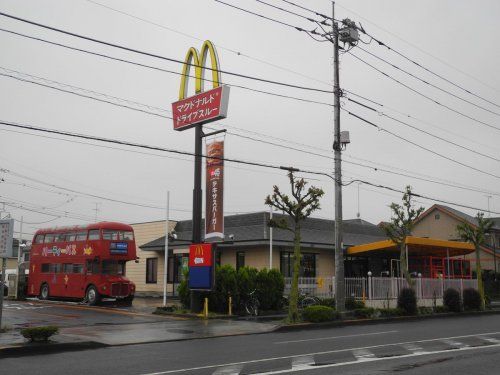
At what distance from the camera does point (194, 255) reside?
25.1m

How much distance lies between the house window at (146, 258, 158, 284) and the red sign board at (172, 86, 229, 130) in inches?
688

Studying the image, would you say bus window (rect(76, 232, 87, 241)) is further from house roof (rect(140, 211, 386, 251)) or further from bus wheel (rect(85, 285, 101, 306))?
house roof (rect(140, 211, 386, 251))

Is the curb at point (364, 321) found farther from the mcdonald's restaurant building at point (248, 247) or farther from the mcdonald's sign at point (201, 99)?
the mcdonald's sign at point (201, 99)

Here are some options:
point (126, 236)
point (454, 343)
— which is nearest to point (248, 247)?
point (126, 236)

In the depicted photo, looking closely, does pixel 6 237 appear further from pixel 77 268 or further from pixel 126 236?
pixel 77 268

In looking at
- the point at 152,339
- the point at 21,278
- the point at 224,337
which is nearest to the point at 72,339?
the point at 152,339

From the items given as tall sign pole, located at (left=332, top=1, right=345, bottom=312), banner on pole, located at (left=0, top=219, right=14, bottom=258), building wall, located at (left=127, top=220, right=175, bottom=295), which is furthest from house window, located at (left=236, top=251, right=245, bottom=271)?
banner on pole, located at (left=0, top=219, right=14, bottom=258)

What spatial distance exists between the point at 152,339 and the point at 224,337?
2345 mm

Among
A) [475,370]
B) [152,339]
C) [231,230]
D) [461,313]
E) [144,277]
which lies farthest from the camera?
[144,277]

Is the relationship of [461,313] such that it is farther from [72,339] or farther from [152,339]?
[72,339]

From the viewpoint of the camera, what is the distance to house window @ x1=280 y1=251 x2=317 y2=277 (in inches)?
1325

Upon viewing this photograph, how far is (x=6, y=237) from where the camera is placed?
633 inches

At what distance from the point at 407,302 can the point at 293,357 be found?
15.3m

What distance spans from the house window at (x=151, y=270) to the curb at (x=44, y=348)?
87.7 ft
